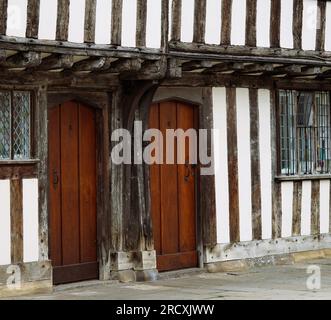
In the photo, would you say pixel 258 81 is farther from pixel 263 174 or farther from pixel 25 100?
pixel 25 100

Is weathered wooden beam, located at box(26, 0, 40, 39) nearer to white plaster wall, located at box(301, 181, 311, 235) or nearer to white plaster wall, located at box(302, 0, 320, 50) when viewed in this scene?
white plaster wall, located at box(302, 0, 320, 50)

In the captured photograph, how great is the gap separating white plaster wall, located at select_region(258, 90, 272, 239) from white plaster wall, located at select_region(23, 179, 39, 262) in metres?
3.86

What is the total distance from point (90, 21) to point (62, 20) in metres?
0.40

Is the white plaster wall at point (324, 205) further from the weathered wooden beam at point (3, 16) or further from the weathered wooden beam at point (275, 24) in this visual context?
the weathered wooden beam at point (3, 16)

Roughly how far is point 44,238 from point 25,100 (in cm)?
159

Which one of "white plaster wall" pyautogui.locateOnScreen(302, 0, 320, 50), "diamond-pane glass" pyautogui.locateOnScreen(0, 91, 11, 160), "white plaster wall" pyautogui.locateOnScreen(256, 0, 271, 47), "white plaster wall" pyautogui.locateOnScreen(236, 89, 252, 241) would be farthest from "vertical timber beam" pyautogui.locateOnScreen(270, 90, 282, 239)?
"diamond-pane glass" pyautogui.locateOnScreen(0, 91, 11, 160)

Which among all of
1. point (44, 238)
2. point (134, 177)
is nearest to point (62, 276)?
point (44, 238)

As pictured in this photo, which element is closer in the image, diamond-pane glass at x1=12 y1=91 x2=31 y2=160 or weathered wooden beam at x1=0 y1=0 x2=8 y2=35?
weathered wooden beam at x1=0 y1=0 x2=8 y2=35

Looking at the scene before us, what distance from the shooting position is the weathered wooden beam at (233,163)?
49.1 ft

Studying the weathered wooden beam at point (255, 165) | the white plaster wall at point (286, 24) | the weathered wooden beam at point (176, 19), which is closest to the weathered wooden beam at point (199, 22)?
the weathered wooden beam at point (176, 19)

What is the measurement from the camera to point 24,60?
11844 millimetres

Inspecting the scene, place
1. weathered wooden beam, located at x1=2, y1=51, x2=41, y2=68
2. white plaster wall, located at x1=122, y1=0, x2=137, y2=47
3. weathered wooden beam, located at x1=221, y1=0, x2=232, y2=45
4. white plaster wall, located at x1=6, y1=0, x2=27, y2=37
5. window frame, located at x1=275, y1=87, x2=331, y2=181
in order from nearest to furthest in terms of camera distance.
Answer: white plaster wall, located at x1=6, y1=0, x2=27, y2=37
weathered wooden beam, located at x1=2, y1=51, x2=41, y2=68
white plaster wall, located at x1=122, y1=0, x2=137, y2=47
weathered wooden beam, located at x1=221, y1=0, x2=232, y2=45
window frame, located at x1=275, y1=87, x2=331, y2=181

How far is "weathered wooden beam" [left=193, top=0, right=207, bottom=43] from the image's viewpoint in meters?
A: 13.8

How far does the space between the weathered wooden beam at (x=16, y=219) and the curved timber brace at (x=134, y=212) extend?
1.52 metres
